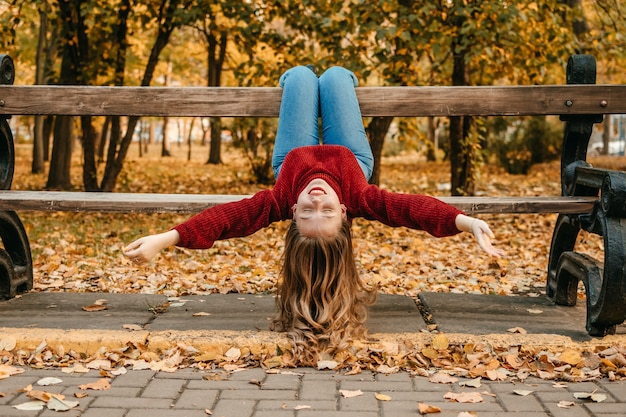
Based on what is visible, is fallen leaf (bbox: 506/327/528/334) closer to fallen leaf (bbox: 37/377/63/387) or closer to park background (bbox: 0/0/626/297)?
park background (bbox: 0/0/626/297)

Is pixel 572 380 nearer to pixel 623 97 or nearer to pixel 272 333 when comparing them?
pixel 272 333

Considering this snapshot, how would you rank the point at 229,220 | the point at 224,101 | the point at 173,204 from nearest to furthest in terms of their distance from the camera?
1. the point at 229,220
2. the point at 173,204
3. the point at 224,101

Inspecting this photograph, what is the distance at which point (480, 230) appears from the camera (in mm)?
3395

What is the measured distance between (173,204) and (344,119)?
4.23ft

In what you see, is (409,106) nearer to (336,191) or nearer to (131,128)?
(336,191)

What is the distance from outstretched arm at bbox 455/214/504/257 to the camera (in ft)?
10.8

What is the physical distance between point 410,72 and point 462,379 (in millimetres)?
6322

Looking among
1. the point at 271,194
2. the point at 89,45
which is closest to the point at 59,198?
the point at 271,194

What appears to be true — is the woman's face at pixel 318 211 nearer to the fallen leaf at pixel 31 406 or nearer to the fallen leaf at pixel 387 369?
the fallen leaf at pixel 387 369

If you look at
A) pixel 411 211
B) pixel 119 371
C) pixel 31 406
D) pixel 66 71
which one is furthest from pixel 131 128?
pixel 31 406

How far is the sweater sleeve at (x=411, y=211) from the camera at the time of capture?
362 centimetres

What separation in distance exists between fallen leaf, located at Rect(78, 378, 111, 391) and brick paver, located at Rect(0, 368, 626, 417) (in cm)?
2

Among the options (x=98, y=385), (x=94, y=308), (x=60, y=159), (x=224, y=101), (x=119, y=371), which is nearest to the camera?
(x=98, y=385)

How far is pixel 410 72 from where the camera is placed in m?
9.24
